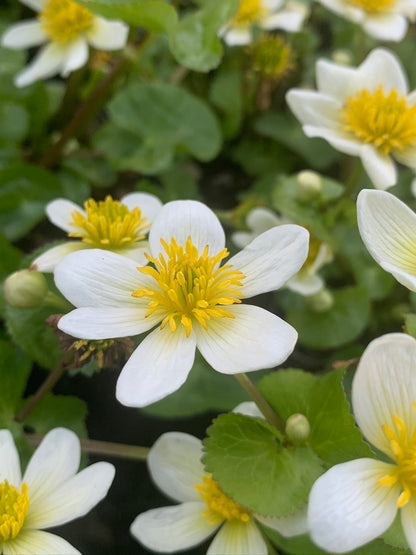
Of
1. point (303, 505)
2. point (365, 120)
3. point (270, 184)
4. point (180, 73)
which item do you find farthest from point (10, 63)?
point (303, 505)

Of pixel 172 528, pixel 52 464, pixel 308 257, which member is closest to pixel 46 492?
pixel 52 464

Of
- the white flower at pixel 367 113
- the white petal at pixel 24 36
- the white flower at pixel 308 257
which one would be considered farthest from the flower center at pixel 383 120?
the white petal at pixel 24 36

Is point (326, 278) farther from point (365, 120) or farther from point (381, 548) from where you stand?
point (381, 548)

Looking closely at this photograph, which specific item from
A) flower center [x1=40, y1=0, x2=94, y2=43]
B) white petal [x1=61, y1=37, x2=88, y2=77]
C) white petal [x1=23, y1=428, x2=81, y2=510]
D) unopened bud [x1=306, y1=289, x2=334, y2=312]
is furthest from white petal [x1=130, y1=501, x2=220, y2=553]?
flower center [x1=40, y1=0, x2=94, y2=43]

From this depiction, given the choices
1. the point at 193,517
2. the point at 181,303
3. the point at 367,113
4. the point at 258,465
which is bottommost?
the point at 193,517

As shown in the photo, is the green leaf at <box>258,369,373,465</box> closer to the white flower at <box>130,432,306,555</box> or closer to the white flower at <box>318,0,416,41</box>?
the white flower at <box>130,432,306,555</box>

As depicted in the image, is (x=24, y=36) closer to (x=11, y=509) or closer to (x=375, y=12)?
(x=375, y=12)
